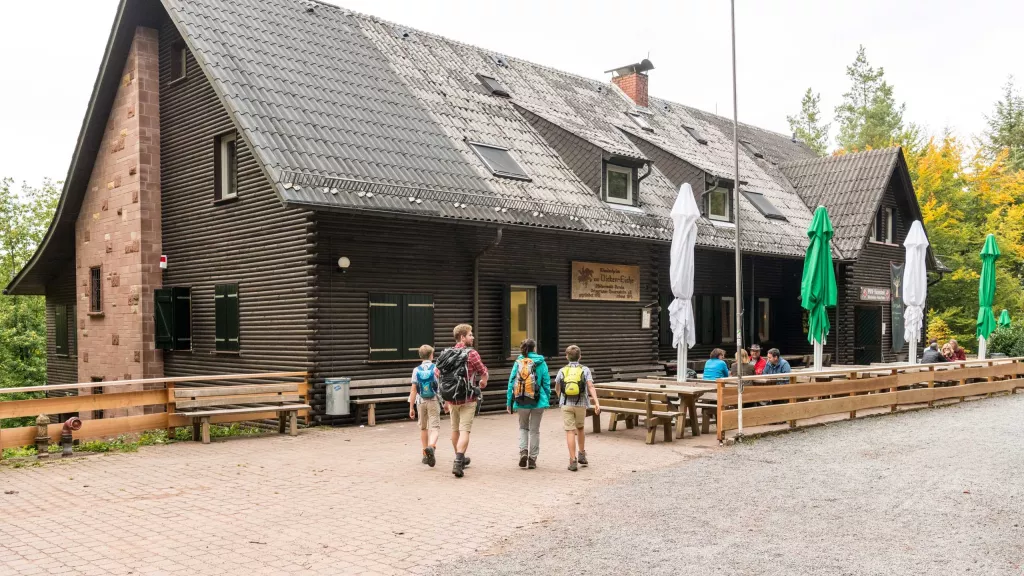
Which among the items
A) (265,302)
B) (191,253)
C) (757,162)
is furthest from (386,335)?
(757,162)

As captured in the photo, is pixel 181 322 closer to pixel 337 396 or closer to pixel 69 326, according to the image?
pixel 337 396

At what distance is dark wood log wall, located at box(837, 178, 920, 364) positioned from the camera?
26156 millimetres

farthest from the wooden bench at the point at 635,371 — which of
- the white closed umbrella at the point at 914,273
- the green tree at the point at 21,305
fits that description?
the green tree at the point at 21,305

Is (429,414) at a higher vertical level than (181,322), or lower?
lower

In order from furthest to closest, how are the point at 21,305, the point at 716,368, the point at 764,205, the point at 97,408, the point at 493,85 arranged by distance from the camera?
the point at 21,305 → the point at 764,205 → the point at 493,85 → the point at 716,368 → the point at 97,408

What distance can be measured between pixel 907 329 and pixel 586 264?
7.92 meters

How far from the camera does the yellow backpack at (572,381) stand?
10.9 meters

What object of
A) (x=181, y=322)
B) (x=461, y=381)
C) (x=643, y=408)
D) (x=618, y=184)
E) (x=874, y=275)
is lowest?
(x=643, y=408)

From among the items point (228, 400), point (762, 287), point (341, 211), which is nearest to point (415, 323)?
point (341, 211)

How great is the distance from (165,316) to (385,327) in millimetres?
4590

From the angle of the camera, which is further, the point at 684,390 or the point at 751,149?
the point at 751,149

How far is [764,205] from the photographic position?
1024 inches

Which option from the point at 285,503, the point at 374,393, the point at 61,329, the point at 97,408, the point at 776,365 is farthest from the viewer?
the point at 61,329

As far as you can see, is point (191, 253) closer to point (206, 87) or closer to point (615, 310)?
point (206, 87)
